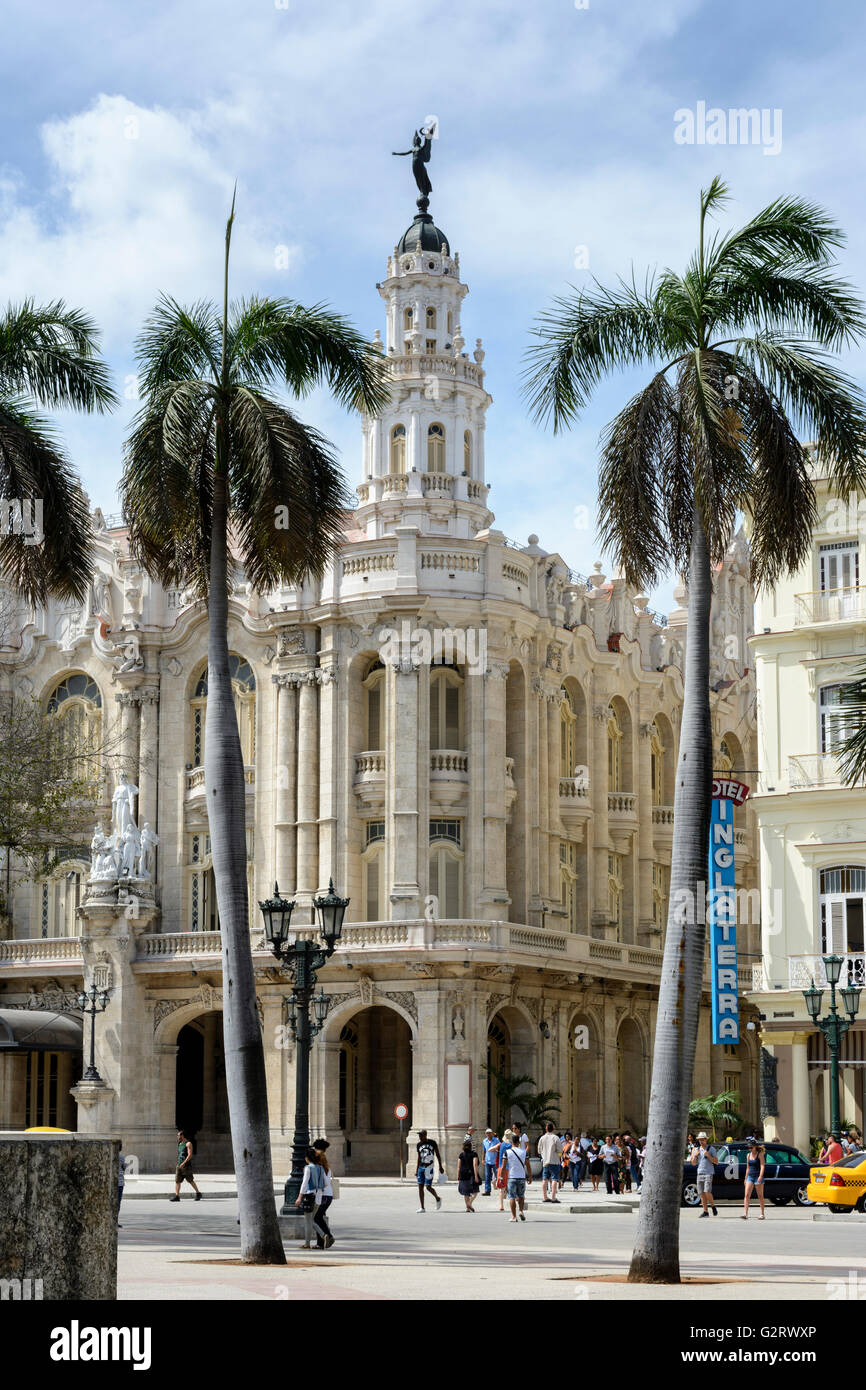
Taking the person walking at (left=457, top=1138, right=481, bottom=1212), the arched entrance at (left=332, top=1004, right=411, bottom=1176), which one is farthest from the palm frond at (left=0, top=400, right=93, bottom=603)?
the arched entrance at (left=332, top=1004, right=411, bottom=1176)

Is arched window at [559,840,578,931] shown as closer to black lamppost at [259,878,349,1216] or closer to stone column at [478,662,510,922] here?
stone column at [478,662,510,922]

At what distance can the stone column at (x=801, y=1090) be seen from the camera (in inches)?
1750

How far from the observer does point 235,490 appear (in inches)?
872

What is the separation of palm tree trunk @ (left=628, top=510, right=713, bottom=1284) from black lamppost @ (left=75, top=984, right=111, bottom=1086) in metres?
33.7

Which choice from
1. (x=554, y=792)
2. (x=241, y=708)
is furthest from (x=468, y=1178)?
(x=241, y=708)

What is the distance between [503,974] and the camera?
51.5 meters

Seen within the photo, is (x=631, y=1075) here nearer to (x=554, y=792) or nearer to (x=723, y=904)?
(x=554, y=792)

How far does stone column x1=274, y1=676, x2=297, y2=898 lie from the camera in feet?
181

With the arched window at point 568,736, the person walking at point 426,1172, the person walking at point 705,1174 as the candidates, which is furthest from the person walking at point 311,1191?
the arched window at point 568,736

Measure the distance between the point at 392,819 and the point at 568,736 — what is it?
30.4 feet

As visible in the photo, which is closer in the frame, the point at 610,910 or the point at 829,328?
the point at 829,328
